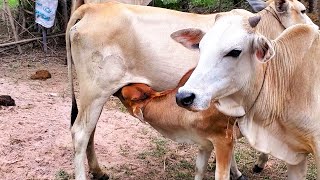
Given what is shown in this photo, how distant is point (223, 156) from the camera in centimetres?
407

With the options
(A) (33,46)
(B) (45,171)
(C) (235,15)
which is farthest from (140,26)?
(A) (33,46)

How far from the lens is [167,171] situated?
5.20 m

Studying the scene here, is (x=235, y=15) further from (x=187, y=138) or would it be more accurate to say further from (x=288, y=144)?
(x=187, y=138)

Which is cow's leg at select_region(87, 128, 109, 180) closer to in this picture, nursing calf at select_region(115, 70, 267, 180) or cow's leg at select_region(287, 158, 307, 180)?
nursing calf at select_region(115, 70, 267, 180)

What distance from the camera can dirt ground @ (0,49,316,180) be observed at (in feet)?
16.8

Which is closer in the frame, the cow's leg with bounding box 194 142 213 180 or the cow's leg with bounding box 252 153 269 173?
the cow's leg with bounding box 194 142 213 180

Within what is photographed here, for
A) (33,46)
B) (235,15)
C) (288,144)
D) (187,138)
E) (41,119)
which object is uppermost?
(235,15)

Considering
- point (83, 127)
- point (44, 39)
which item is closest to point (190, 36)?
point (83, 127)

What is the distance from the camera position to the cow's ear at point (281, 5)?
4.35 metres

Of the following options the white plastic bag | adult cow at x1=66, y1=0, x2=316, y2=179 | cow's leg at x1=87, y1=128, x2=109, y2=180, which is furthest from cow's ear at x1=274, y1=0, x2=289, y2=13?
the white plastic bag

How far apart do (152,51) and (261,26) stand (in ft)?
2.77

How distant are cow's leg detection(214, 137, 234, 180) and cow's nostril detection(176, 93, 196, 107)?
3.38 feet

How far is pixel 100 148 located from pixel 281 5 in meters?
2.26

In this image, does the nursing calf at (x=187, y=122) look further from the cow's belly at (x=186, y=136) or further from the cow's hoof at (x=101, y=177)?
the cow's hoof at (x=101, y=177)
